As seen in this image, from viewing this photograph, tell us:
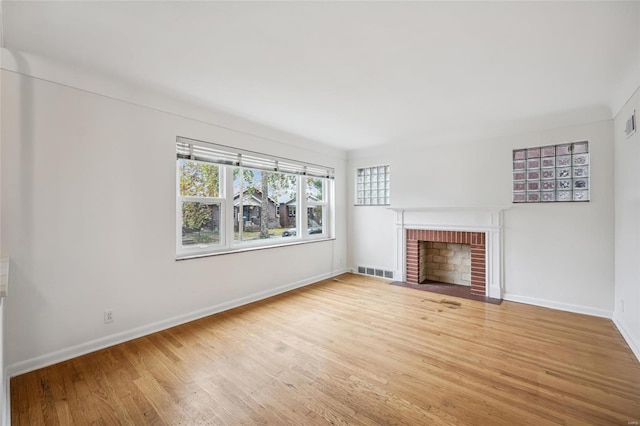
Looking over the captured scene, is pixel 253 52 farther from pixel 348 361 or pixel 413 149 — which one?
pixel 413 149

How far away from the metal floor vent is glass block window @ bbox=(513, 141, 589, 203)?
2.30 meters

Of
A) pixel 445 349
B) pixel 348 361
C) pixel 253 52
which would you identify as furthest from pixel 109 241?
pixel 445 349

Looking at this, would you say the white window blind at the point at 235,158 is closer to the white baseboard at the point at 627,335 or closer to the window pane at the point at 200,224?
the window pane at the point at 200,224

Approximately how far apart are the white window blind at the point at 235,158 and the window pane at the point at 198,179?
0.12 meters

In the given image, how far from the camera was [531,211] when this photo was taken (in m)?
3.86

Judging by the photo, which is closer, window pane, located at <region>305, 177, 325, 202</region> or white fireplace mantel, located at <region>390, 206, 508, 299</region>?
white fireplace mantel, located at <region>390, 206, 508, 299</region>

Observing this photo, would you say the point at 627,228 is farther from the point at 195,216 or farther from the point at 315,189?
the point at 195,216

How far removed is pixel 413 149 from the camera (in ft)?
16.1

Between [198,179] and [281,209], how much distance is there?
150 centimetres

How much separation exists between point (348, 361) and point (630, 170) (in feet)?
10.5

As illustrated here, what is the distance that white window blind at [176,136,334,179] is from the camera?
3.28m

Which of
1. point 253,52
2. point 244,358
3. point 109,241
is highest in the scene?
point 253,52

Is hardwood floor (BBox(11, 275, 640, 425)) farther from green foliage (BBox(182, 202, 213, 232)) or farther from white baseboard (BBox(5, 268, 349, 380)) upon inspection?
green foliage (BBox(182, 202, 213, 232))

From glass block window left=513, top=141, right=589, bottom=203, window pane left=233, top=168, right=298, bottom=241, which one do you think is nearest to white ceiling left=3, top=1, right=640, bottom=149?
glass block window left=513, top=141, right=589, bottom=203
